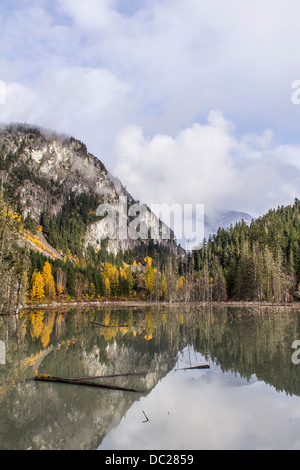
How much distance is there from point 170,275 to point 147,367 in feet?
247

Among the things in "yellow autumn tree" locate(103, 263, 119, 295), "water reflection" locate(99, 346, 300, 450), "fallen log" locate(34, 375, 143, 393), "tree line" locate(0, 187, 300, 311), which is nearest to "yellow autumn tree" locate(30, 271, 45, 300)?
"tree line" locate(0, 187, 300, 311)

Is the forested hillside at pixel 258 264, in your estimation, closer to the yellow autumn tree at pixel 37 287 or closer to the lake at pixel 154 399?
the yellow autumn tree at pixel 37 287

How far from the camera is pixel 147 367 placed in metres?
14.4

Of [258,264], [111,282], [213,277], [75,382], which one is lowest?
[75,382]

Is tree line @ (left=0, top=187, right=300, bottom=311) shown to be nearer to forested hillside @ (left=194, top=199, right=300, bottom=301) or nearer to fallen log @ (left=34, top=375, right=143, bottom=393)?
forested hillside @ (left=194, top=199, right=300, bottom=301)

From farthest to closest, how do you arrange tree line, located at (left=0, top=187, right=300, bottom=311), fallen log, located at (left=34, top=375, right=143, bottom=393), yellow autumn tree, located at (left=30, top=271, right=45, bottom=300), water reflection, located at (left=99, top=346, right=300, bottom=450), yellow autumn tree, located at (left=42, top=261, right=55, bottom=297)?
yellow autumn tree, located at (left=42, top=261, right=55, bottom=297) < yellow autumn tree, located at (left=30, top=271, right=45, bottom=300) < tree line, located at (left=0, top=187, right=300, bottom=311) < fallen log, located at (left=34, top=375, right=143, bottom=393) < water reflection, located at (left=99, top=346, right=300, bottom=450)

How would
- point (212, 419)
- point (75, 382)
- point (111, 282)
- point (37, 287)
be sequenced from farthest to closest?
point (111, 282), point (37, 287), point (75, 382), point (212, 419)

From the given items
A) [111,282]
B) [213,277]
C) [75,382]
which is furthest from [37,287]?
[75,382]

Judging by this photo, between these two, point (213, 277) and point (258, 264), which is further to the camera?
point (213, 277)

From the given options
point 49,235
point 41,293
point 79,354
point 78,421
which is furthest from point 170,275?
point 49,235

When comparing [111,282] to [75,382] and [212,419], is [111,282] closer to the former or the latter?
[75,382]

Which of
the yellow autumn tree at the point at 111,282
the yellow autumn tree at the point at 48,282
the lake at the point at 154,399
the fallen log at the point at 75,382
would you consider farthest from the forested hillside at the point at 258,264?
the fallen log at the point at 75,382

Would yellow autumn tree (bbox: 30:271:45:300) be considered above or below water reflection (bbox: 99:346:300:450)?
above
